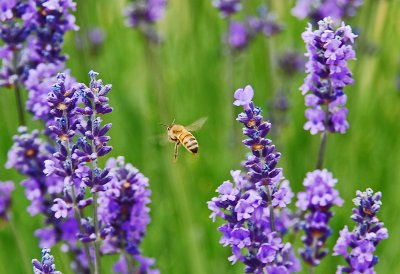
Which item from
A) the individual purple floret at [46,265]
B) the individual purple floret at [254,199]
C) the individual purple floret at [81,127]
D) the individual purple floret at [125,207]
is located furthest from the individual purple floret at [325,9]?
the individual purple floret at [46,265]

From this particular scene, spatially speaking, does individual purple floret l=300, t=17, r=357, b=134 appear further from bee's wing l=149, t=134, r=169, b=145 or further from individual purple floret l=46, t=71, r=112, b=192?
bee's wing l=149, t=134, r=169, b=145

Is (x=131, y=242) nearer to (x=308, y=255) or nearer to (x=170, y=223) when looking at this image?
(x=308, y=255)

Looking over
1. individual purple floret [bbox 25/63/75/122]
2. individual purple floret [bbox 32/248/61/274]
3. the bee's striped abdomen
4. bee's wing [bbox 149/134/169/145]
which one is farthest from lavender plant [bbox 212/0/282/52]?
individual purple floret [bbox 32/248/61/274]

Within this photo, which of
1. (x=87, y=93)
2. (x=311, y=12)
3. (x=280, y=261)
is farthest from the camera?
(x=311, y=12)

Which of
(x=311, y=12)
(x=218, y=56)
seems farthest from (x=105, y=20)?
(x=311, y=12)

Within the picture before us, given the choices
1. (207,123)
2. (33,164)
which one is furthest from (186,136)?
(207,123)

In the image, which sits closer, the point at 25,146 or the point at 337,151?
the point at 25,146

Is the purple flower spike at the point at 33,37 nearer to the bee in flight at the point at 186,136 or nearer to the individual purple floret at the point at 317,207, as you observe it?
the bee in flight at the point at 186,136
